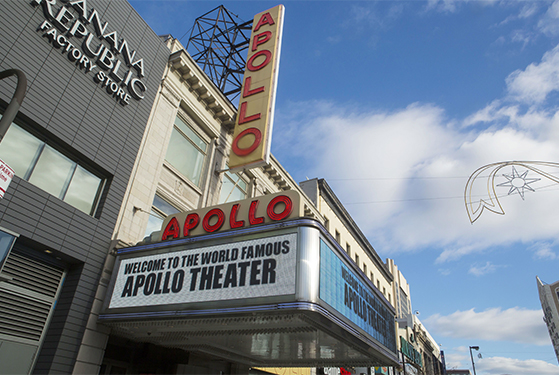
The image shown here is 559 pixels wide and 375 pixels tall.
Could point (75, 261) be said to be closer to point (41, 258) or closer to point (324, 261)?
point (41, 258)

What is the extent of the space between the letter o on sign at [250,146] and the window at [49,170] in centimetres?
592

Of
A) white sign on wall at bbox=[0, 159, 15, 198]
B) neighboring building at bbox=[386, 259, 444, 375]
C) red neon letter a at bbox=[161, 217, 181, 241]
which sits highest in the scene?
neighboring building at bbox=[386, 259, 444, 375]

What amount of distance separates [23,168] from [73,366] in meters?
5.59

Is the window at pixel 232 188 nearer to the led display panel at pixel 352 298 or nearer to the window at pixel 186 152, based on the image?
the window at pixel 186 152

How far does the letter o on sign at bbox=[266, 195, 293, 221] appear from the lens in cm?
1030

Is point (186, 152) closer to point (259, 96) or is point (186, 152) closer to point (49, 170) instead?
point (259, 96)

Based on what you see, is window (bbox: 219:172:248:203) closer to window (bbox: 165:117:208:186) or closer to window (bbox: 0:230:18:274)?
window (bbox: 165:117:208:186)

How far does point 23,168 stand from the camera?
10.5 metres

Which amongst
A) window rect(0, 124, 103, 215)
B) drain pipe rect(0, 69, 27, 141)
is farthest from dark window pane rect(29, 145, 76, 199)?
drain pipe rect(0, 69, 27, 141)

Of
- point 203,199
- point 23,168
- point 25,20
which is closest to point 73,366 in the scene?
point 23,168

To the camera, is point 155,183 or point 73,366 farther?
point 155,183

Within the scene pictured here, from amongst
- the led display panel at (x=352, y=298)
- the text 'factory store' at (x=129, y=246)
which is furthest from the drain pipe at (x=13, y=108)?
the led display panel at (x=352, y=298)

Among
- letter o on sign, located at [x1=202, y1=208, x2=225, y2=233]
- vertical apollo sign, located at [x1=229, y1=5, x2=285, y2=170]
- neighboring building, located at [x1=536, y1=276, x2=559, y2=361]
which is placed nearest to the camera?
letter o on sign, located at [x1=202, y1=208, x2=225, y2=233]


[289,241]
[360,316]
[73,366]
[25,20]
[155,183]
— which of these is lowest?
[73,366]
